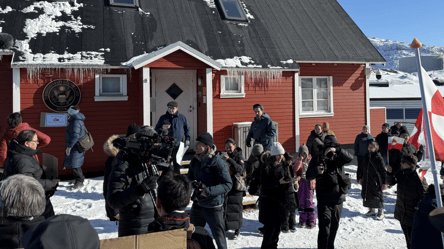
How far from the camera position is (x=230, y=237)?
5.57 m

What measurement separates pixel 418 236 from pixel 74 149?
7344 millimetres

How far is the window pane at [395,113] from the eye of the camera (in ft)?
72.9

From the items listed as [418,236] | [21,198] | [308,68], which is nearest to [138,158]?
[21,198]

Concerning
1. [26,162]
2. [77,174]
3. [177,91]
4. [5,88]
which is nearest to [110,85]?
[177,91]

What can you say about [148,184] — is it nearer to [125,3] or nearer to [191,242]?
[191,242]

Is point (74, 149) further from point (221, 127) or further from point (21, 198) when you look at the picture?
point (21, 198)

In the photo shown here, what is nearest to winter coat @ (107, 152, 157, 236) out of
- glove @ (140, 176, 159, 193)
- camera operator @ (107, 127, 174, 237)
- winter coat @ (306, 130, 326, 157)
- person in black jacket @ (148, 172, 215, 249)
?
camera operator @ (107, 127, 174, 237)

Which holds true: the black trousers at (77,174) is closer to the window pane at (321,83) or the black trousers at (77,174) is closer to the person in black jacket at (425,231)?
the person in black jacket at (425,231)

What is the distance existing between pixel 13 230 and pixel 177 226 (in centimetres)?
121

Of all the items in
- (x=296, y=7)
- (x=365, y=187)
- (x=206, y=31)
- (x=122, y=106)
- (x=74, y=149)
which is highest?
(x=296, y=7)

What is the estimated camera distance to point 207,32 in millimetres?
11172

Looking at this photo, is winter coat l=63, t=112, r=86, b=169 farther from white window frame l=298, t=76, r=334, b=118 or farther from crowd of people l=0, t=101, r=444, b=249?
white window frame l=298, t=76, r=334, b=118

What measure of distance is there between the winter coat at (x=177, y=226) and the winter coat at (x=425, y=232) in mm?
1978

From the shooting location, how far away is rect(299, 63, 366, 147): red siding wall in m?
12.4
